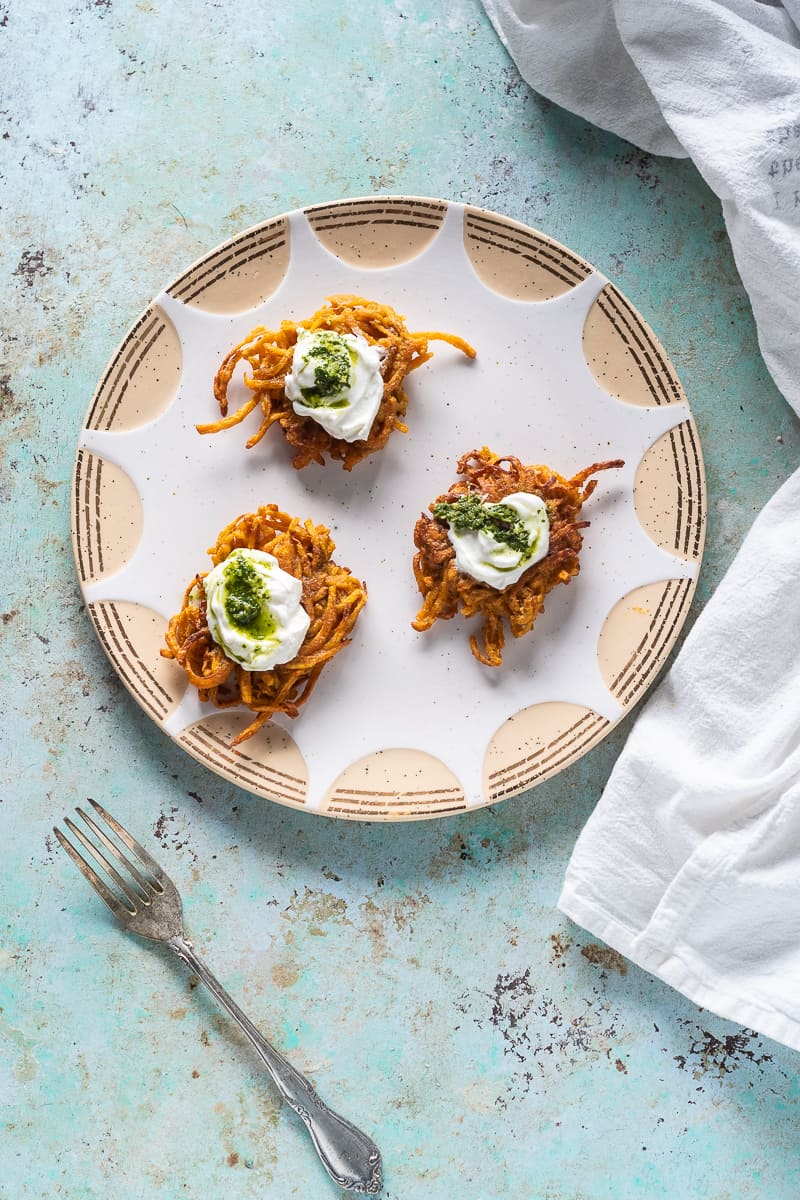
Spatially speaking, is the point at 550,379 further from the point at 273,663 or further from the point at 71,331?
the point at 71,331

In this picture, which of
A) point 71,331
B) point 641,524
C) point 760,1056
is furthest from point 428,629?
point 760,1056

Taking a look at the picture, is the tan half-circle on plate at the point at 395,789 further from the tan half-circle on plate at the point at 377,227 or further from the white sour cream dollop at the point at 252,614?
the tan half-circle on plate at the point at 377,227

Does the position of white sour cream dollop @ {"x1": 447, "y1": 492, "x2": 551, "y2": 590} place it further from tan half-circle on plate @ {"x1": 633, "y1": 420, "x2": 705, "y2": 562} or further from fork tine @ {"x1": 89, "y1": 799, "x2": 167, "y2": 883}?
fork tine @ {"x1": 89, "y1": 799, "x2": 167, "y2": 883}

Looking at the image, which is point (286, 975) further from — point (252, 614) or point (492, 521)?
point (492, 521)

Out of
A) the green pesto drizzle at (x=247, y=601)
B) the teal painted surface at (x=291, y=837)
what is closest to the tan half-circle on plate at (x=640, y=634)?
the teal painted surface at (x=291, y=837)

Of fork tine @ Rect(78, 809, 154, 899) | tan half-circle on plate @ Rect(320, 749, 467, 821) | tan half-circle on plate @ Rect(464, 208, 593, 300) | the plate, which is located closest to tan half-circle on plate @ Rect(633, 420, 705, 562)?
the plate
